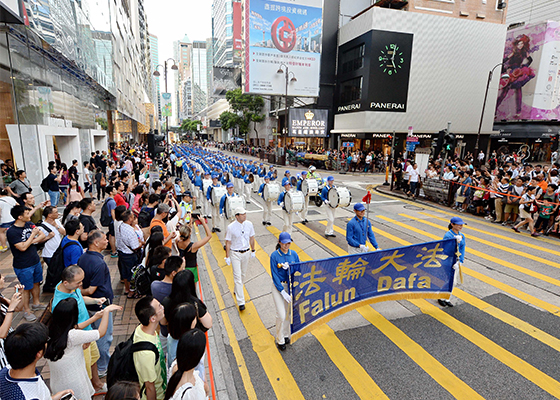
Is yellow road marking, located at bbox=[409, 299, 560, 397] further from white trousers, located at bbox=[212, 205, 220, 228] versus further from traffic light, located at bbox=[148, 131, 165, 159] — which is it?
traffic light, located at bbox=[148, 131, 165, 159]

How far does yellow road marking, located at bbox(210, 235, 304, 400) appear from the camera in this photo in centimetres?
413

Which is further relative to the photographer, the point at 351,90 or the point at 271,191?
the point at 351,90

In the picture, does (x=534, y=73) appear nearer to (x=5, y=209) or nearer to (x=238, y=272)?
(x=238, y=272)

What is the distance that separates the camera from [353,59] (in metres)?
38.0

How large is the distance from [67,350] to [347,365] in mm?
3544

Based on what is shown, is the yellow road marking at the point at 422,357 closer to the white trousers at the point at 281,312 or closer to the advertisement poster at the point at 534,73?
the white trousers at the point at 281,312

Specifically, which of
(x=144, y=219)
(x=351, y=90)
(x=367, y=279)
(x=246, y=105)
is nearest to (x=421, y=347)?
(x=367, y=279)

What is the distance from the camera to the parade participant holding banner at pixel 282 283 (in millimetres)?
4703

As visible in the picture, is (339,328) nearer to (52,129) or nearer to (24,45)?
(52,129)

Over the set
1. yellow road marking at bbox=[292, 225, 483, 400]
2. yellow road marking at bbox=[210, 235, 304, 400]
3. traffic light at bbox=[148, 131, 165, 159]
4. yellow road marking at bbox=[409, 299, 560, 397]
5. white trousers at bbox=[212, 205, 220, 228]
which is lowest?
yellow road marking at bbox=[210, 235, 304, 400]

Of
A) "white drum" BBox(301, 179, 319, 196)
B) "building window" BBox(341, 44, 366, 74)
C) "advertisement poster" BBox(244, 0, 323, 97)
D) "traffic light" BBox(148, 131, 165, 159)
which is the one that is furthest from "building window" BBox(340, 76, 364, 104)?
"white drum" BBox(301, 179, 319, 196)

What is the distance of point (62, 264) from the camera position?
4.93m

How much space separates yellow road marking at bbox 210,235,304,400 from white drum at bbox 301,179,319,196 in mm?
6543

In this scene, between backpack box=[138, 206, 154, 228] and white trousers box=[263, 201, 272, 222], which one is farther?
white trousers box=[263, 201, 272, 222]
